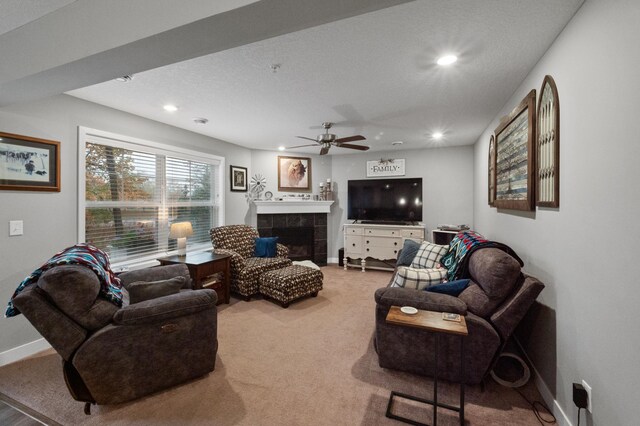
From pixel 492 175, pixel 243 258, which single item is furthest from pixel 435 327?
pixel 243 258

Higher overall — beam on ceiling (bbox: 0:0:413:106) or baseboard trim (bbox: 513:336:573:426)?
beam on ceiling (bbox: 0:0:413:106)

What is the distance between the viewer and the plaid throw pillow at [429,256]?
3.21m

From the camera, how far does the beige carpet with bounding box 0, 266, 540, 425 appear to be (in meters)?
1.73

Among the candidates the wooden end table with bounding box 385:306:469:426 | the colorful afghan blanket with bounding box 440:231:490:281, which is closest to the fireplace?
the colorful afghan blanket with bounding box 440:231:490:281

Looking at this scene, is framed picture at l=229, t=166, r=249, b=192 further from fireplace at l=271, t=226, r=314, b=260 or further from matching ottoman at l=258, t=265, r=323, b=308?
matching ottoman at l=258, t=265, r=323, b=308

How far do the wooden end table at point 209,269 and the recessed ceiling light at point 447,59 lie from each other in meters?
3.16

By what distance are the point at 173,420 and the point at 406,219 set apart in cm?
474

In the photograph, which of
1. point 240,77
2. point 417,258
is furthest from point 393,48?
point 417,258

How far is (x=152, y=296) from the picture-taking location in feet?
6.91

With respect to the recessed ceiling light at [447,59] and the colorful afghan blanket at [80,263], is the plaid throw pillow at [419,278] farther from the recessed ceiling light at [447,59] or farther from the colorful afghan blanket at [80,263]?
the colorful afghan blanket at [80,263]

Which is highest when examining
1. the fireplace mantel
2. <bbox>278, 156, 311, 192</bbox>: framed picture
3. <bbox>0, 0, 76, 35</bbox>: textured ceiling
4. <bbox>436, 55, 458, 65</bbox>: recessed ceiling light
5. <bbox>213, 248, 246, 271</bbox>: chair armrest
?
<bbox>0, 0, 76, 35</bbox>: textured ceiling

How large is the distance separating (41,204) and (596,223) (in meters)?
4.21

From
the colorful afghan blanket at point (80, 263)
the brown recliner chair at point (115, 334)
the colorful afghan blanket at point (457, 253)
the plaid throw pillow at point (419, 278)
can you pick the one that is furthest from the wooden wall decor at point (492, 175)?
the colorful afghan blanket at point (80, 263)

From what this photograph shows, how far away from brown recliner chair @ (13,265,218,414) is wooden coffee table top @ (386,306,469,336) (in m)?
1.37
